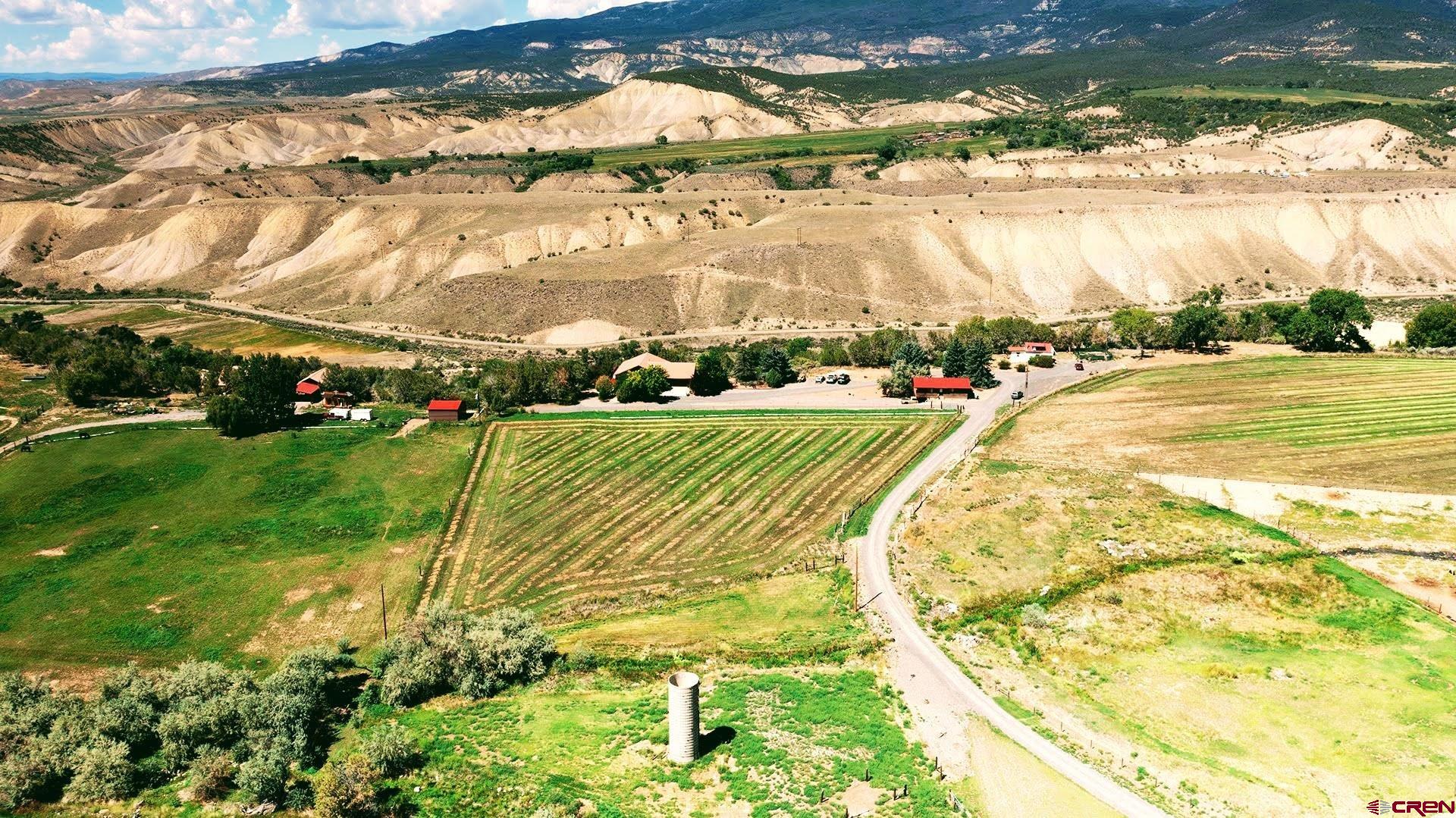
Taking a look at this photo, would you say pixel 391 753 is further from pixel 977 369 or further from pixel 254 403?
pixel 977 369

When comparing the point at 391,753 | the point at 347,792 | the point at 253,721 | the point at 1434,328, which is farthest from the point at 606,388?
the point at 1434,328

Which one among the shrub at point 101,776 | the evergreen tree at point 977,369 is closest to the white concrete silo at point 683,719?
the shrub at point 101,776

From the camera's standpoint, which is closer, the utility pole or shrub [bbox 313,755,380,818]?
shrub [bbox 313,755,380,818]

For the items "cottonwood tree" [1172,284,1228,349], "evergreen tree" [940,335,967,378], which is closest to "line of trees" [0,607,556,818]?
"evergreen tree" [940,335,967,378]

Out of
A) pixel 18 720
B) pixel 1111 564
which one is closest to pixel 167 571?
pixel 18 720

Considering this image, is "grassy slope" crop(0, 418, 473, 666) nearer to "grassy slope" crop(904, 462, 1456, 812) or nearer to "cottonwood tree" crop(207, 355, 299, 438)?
"cottonwood tree" crop(207, 355, 299, 438)

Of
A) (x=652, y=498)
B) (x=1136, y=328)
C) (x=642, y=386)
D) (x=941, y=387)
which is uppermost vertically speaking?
(x=1136, y=328)
